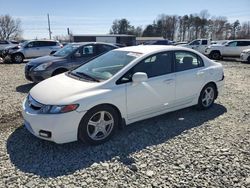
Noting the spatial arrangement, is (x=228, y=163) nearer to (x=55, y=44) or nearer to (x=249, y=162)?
(x=249, y=162)

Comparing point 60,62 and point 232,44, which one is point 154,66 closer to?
point 60,62

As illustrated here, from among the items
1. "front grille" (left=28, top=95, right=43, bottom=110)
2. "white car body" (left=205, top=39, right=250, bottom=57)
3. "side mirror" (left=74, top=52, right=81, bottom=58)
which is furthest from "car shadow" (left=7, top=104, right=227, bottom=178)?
"white car body" (left=205, top=39, right=250, bottom=57)

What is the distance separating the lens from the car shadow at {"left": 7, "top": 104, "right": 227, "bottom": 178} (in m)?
3.36

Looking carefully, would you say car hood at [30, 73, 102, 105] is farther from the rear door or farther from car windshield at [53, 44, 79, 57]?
car windshield at [53, 44, 79, 57]

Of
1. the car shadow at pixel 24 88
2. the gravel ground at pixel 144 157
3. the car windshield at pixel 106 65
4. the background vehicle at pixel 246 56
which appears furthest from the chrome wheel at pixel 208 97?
the background vehicle at pixel 246 56

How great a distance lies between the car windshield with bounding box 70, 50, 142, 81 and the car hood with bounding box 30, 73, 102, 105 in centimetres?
29

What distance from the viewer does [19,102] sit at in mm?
6246

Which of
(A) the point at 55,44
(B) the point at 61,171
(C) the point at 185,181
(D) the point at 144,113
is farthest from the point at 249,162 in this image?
(A) the point at 55,44

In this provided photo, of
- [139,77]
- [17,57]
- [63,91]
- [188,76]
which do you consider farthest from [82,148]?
[17,57]

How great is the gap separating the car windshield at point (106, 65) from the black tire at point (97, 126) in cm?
57

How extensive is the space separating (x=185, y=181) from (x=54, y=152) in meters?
1.95

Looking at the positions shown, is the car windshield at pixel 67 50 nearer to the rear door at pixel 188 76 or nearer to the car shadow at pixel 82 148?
the car shadow at pixel 82 148

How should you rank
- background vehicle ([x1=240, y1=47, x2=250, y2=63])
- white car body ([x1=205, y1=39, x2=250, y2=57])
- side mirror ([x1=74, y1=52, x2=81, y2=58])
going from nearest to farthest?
side mirror ([x1=74, y1=52, x2=81, y2=58]) < background vehicle ([x1=240, y1=47, x2=250, y2=63]) < white car body ([x1=205, y1=39, x2=250, y2=57])

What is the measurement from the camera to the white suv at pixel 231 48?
18906mm
